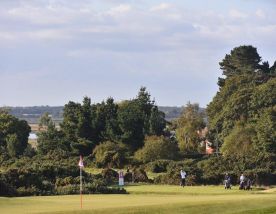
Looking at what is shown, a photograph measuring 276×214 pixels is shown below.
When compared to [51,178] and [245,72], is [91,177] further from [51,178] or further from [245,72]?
[245,72]

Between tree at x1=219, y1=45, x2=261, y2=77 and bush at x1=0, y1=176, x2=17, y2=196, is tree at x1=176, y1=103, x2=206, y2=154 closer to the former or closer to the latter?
tree at x1=219, y1=45, x2=261, y2=77

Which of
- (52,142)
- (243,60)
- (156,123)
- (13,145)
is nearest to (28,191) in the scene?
(156,123)

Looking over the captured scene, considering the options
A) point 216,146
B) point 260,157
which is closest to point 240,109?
point 216,146

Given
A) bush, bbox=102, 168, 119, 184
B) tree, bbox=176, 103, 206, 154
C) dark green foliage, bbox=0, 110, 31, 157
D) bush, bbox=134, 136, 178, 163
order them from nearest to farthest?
bush, bbox=102, 168, 119, 184 < bush, bbox=134, 136, 178, 163 < dark green foliage, bbox=0, 110, 31, 157 < tree, bbox=176, 103, 206, 154

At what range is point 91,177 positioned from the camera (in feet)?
192

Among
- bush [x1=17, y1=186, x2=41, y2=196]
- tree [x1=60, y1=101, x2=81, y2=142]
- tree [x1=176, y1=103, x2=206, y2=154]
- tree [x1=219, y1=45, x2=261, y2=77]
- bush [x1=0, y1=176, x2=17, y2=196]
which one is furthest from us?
tree [x1=219, y1=45, x2=261, y2=77]

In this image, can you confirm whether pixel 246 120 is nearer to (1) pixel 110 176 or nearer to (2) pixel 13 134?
(1) pixel 110 176

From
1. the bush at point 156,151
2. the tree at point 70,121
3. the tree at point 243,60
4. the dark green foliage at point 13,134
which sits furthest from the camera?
the tree at point 243,60

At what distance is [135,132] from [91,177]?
34916mm

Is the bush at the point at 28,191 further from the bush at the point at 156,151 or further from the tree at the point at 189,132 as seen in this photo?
the tree at the point at 189,132

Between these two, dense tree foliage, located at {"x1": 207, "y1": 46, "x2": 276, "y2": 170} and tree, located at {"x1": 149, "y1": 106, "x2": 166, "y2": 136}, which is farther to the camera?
tree, located at {"x1": 149, "y1": 106, "x2": 166, "y2": 136}

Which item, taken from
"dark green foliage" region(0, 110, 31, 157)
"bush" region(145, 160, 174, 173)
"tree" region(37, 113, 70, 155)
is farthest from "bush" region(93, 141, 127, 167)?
"dark green foliage" region(0, 110, 31, 157)

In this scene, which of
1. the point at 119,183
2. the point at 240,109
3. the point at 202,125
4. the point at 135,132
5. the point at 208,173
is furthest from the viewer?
the point at 202,125

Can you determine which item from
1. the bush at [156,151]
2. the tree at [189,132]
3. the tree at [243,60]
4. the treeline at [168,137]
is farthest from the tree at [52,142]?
the tree at [243,60]
